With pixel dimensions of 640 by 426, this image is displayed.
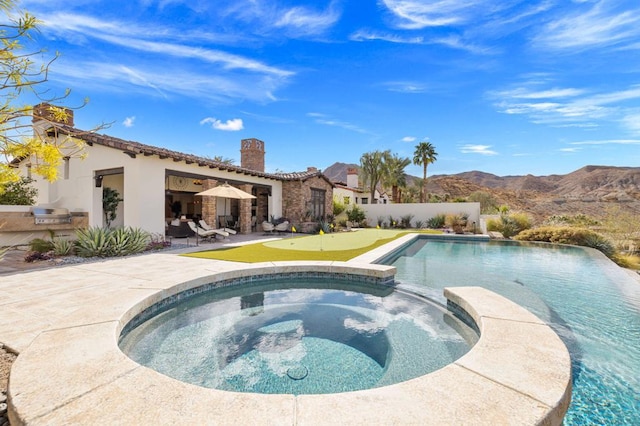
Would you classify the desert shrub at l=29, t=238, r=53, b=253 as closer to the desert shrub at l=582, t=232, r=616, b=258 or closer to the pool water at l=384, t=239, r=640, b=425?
the pool water at l=384, t=239, r=640, b=425

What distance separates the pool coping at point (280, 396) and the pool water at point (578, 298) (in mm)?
726

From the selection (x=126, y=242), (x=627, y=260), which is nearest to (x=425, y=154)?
(x=627, y=260)

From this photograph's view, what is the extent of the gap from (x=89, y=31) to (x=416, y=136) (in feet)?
109

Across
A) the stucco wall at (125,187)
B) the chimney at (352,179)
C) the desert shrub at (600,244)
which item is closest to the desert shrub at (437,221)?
the desert shrub at (600,244)

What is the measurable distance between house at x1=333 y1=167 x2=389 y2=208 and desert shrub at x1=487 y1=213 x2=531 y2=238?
41.0ft

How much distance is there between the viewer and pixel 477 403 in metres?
2.11

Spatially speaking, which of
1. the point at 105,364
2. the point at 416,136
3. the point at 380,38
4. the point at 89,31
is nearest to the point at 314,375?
the point at 105,364

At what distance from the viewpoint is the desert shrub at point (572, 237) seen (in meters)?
13.7

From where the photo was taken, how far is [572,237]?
50.4 feet

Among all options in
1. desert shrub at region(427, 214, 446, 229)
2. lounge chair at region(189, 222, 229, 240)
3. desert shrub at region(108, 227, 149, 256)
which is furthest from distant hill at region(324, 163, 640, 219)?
desert shrub at region(108, 227, 149, 256)

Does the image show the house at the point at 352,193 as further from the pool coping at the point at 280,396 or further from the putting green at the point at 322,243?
the pool coping at the point at 280,396

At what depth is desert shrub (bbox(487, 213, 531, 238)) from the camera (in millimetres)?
18688

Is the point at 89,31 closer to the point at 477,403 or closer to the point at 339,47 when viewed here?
the point at 339,47

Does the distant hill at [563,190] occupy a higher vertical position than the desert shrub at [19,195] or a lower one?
higher
